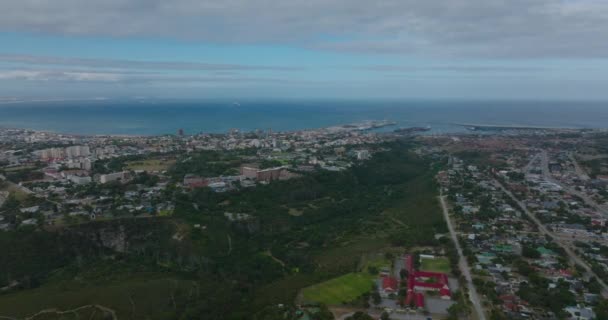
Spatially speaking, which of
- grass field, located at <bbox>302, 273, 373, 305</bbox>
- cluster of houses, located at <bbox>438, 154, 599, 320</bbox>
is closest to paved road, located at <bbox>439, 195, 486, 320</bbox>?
cluster of houses, located at <bbox>438, 154, 599, 320</bbox>

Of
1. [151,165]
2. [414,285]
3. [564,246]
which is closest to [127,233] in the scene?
[414,285]

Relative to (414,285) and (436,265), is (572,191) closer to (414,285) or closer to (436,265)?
(436,265)

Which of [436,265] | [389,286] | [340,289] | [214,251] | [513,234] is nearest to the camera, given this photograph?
[389,286]

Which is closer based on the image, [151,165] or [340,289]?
[340,289]

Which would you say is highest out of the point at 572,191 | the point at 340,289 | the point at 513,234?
the point at 572,191

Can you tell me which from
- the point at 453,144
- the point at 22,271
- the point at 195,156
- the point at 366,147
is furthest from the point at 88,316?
the point at 453,144

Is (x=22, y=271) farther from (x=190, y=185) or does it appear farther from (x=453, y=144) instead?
(x=453, y=144)
